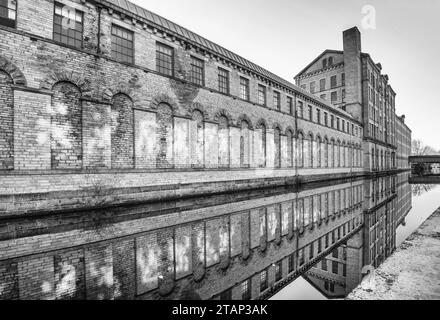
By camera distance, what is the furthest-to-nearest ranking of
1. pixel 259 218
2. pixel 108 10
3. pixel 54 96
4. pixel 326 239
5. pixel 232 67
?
pixel 232 67
pixel 108 10
pixel 54 96
pixel 259 218
pixel 326 239

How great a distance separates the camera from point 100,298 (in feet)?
11.1

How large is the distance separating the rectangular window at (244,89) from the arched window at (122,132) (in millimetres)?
9076

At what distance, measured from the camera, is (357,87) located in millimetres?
36031

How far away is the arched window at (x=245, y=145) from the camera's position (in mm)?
17297

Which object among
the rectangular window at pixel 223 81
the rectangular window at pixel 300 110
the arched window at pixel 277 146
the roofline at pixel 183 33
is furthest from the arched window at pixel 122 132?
the rectangular window at pixel 300 110

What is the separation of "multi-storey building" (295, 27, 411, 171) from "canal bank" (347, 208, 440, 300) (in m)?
37.3

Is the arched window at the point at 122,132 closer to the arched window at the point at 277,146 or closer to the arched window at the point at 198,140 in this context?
the arched window at the point at 198,140

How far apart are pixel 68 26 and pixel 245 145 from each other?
11.8 meters

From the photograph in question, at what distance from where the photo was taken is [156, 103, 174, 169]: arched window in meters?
12.5

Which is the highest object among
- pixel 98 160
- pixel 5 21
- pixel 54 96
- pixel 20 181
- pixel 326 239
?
pixel 5 21

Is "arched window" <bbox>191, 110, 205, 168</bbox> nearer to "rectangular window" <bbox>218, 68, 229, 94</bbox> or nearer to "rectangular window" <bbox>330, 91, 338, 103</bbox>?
"rectangular window" <bbox>218, 68, 229, 94</bbox>
